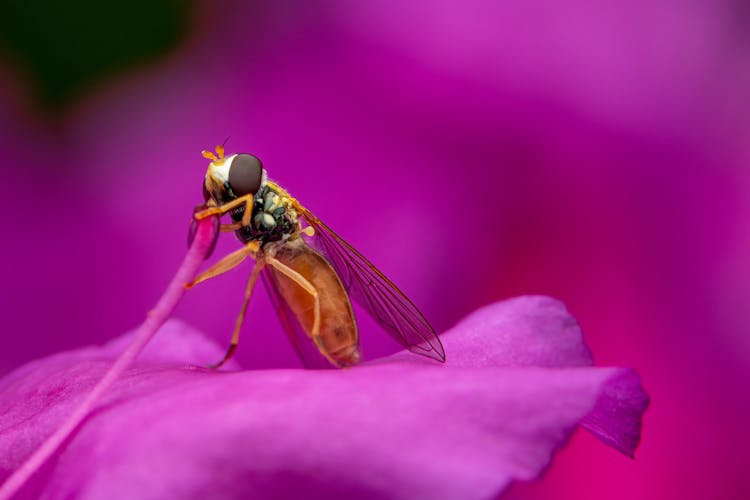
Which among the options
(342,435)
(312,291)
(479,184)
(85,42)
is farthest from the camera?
(85,42)

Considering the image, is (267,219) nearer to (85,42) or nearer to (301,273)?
(301,273)

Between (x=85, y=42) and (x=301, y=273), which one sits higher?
(x=85, y=42)

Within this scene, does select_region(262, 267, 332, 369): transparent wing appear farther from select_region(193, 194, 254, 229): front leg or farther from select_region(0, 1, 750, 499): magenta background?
select_region(0, 1, 750, 499): magenta background

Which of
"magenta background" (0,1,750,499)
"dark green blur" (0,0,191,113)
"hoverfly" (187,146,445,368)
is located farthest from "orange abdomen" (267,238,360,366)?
"dark green blur" (0,0,191,113)

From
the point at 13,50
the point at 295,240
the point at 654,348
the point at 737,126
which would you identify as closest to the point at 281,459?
the point at 295,240

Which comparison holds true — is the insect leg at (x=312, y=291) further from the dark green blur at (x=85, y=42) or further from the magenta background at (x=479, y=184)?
the dark green blur at (x=85, y=42)

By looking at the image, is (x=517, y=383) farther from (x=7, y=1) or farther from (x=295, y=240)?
(x=7, y=1)

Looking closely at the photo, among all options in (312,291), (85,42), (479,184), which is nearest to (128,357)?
(312,291)
